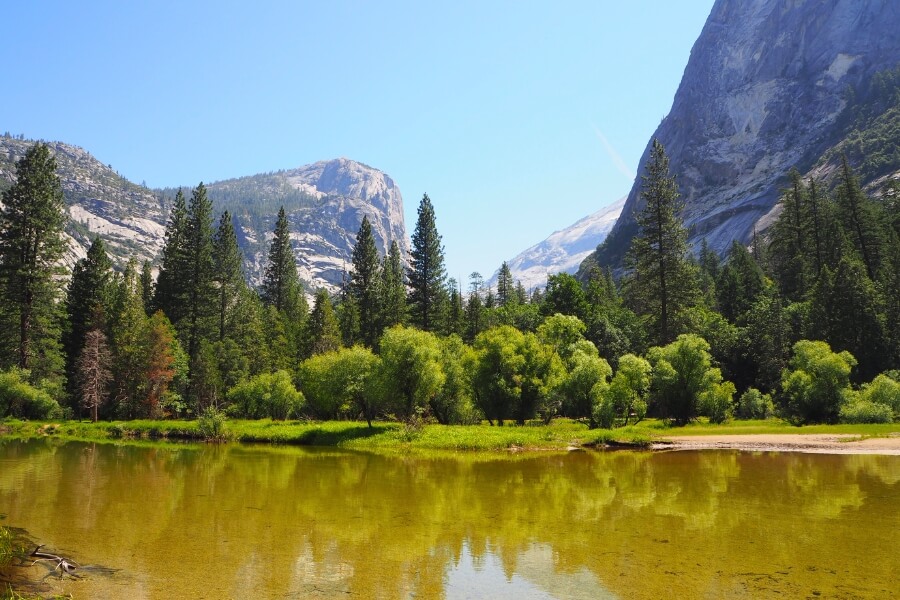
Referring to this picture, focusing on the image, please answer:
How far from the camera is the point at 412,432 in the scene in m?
42.8

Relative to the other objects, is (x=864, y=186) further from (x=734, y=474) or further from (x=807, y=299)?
(x=734, y=474)

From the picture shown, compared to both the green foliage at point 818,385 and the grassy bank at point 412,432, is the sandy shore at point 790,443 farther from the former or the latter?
the green foliage at point 818,385

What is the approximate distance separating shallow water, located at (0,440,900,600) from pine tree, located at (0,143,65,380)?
115 feet

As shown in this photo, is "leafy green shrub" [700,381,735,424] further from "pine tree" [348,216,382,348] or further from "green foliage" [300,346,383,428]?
"pine tree" [348,216,382,348]

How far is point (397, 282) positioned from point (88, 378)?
44.6m

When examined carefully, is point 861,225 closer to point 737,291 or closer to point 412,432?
point 737,291

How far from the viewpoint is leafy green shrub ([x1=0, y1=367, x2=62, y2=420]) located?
50.4m

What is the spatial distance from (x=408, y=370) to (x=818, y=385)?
32.5 meters

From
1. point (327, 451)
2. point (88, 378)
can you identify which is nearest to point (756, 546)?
point (327, 451)

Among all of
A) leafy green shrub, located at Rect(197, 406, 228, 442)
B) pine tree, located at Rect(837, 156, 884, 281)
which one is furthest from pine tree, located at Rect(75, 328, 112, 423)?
pine tree, located at Rect(837, 156, 884, 281)

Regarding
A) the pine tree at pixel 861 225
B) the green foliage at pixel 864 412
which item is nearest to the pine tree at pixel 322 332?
the green foliage at pixel 864 412

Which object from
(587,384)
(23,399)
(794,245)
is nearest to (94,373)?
(23,399)

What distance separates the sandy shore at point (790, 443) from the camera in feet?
106

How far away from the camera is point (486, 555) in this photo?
13945 millimetres
